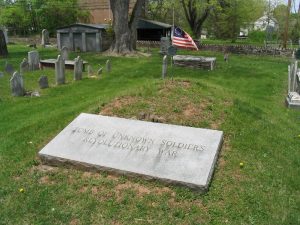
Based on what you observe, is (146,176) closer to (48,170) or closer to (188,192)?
(188,192)

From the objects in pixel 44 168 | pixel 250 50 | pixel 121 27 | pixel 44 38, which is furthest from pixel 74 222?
pixel 44 38

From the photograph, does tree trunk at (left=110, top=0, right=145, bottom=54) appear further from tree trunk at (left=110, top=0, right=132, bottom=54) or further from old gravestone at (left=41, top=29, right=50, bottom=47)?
old gravestone at (left=41, top=29, right=50, bottom=47)

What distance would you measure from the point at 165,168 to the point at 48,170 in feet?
7.38

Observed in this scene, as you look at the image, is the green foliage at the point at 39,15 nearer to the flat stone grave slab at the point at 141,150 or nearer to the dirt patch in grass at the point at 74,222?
the flat stone grave slab at the point at 141,150

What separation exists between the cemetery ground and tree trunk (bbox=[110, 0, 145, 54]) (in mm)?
14061

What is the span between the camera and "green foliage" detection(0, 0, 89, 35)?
43.4m

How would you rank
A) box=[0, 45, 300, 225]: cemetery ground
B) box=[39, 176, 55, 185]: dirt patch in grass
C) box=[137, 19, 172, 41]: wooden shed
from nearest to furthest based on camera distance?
1. box=[0, 45, 300, 225]: cemetery ground
2. box=[39, 176, 55, 185]: dirt patch in grass
3. box=[137, 19, 172, 41]: wooden shed

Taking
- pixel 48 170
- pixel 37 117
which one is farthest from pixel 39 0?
pixel 48 170

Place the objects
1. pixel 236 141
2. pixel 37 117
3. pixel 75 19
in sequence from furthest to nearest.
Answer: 1. pixel 75 19
2. pixel 37 117
3. pixel 236 141

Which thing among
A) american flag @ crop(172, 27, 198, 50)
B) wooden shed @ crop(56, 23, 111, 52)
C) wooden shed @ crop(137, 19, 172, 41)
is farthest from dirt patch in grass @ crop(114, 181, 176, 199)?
wooden shed @ crop(137, 19, 172, 41)

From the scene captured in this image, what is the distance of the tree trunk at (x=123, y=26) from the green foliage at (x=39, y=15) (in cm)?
2194

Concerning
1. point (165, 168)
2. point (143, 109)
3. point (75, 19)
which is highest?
point (75, 19)

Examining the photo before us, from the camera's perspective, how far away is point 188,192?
540 centimetres

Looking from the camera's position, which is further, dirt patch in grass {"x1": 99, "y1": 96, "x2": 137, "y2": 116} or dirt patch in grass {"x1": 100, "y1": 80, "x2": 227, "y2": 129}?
dirt patch in grass {"x1": 99, "y1": 96, "x2": 137, "y2": 116}
